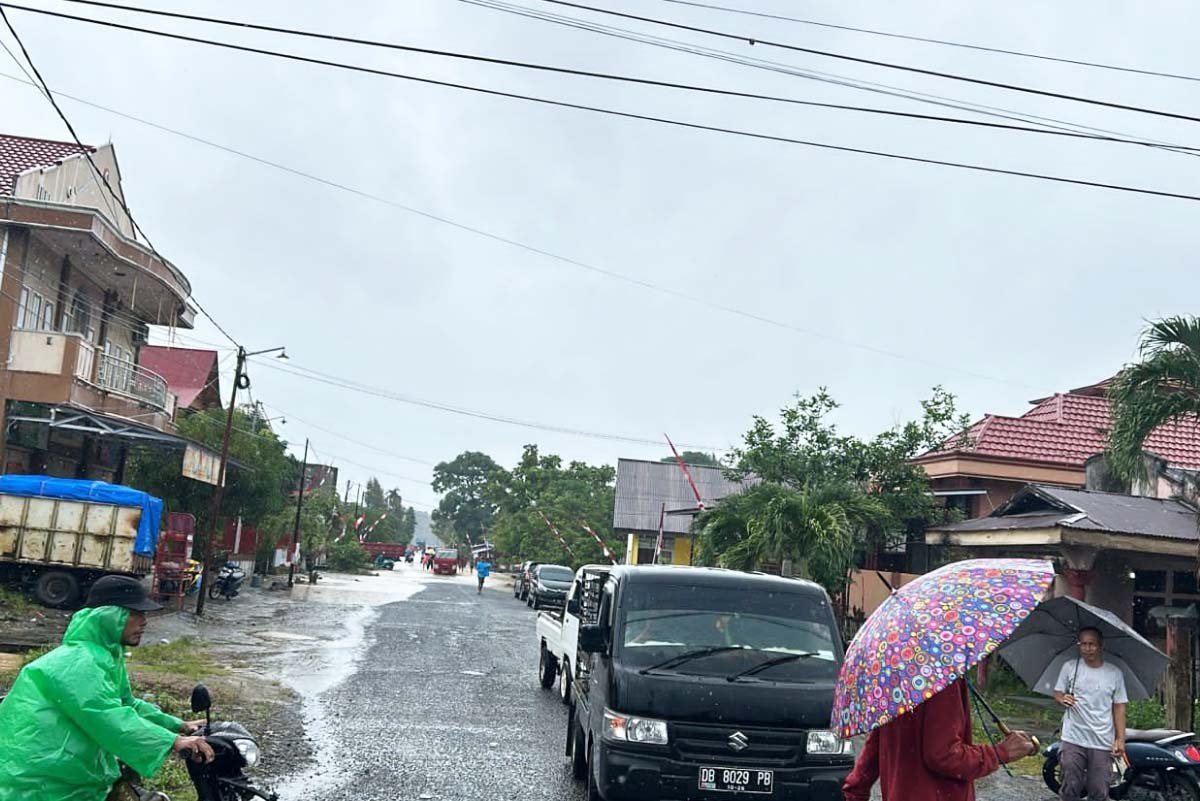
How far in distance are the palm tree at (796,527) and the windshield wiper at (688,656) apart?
12.5 meters

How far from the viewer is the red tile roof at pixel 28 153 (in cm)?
2709

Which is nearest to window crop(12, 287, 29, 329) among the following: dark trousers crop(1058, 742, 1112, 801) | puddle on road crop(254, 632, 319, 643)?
puddle on road crop(254, 632, 319, 643)

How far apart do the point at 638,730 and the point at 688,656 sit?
29.4 inches

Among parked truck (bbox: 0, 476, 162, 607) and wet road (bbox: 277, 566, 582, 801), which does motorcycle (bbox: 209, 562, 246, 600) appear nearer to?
parked truck (bbox: 0, 476, 162, 607)

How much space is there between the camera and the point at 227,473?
3550 cm

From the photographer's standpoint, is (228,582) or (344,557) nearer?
(228,582)

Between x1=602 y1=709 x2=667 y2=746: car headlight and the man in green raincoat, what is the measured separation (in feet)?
12.0

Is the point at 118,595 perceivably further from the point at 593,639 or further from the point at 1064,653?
the point at 1064,653

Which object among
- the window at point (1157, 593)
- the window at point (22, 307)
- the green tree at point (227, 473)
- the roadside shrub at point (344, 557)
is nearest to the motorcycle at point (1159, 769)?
the window at point (1157, 593)

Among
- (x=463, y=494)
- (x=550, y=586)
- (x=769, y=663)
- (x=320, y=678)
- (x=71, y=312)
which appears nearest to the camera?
(x=769, y=663)

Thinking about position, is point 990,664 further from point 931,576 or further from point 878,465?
point 931,576

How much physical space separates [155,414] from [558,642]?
66.8 ft

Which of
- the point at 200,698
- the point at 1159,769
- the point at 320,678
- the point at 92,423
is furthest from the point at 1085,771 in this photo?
the point at 92,423

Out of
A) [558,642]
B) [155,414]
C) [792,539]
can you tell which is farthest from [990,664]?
[155,414]
